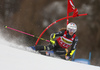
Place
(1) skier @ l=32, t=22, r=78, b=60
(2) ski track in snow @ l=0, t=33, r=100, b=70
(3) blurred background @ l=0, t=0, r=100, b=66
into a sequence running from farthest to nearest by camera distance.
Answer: (3) blurred background @ l=0, t=0, r=100, b=66, (1) skier @ l=32, t=22, r=78, b=60, (2) ski track in snow @ l=0, t=33, r=100, b=70

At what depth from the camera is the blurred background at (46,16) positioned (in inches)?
116

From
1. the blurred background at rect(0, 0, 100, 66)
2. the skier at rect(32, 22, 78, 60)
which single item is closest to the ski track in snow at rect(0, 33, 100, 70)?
the skier at rect(32, 22, 78, 60)

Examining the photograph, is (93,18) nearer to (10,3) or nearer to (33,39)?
(33,39)

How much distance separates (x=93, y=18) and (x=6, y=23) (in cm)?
197

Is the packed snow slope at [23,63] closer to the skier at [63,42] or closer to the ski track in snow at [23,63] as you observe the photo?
the ski track in snow at [23,63]

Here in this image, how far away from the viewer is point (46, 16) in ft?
10.2

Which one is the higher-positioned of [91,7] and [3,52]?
[91,7]

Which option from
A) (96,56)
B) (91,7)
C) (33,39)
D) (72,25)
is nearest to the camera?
(72,25)

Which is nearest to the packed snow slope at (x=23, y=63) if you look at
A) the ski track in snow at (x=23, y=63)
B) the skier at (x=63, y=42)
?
the ski track in snow at (x=23, y=63)

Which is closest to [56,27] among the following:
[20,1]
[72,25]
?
[20,1]

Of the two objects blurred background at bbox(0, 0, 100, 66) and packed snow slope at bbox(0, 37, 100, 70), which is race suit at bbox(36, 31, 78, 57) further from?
blurred background at bbox(0, 0, 100, 66)

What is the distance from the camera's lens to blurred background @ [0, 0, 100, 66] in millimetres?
2945

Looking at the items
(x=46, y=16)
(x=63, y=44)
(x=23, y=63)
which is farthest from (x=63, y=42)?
(x=46, y=16)

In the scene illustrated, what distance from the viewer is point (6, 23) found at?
9.77ft
